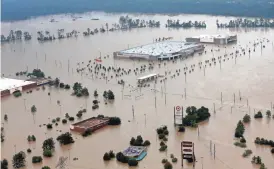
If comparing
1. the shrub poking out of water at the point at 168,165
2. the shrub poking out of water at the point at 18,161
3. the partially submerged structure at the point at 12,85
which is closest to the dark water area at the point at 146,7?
the partially submerged structure at the point at 12,85

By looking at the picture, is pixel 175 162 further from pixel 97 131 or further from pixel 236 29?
pixel 236 29

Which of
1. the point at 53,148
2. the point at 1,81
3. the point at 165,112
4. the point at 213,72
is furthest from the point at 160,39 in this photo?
the point at 53,148

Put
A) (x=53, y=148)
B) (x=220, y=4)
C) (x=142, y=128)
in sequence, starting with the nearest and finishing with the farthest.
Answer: (x=53, y=148) < (x=142, y=128) < (x=220, y=4)

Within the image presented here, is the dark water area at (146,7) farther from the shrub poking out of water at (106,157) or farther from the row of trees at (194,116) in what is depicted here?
the shrub poking out of water at (106,157)

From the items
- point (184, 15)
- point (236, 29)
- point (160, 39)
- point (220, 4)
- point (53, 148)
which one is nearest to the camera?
point (53, 148)

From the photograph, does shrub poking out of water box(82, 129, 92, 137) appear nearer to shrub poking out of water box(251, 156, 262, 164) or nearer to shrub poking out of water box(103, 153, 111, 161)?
shrub poking out of water box(103, 153, 111, 161)

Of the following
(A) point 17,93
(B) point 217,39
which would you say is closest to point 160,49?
(B) point 217,39
